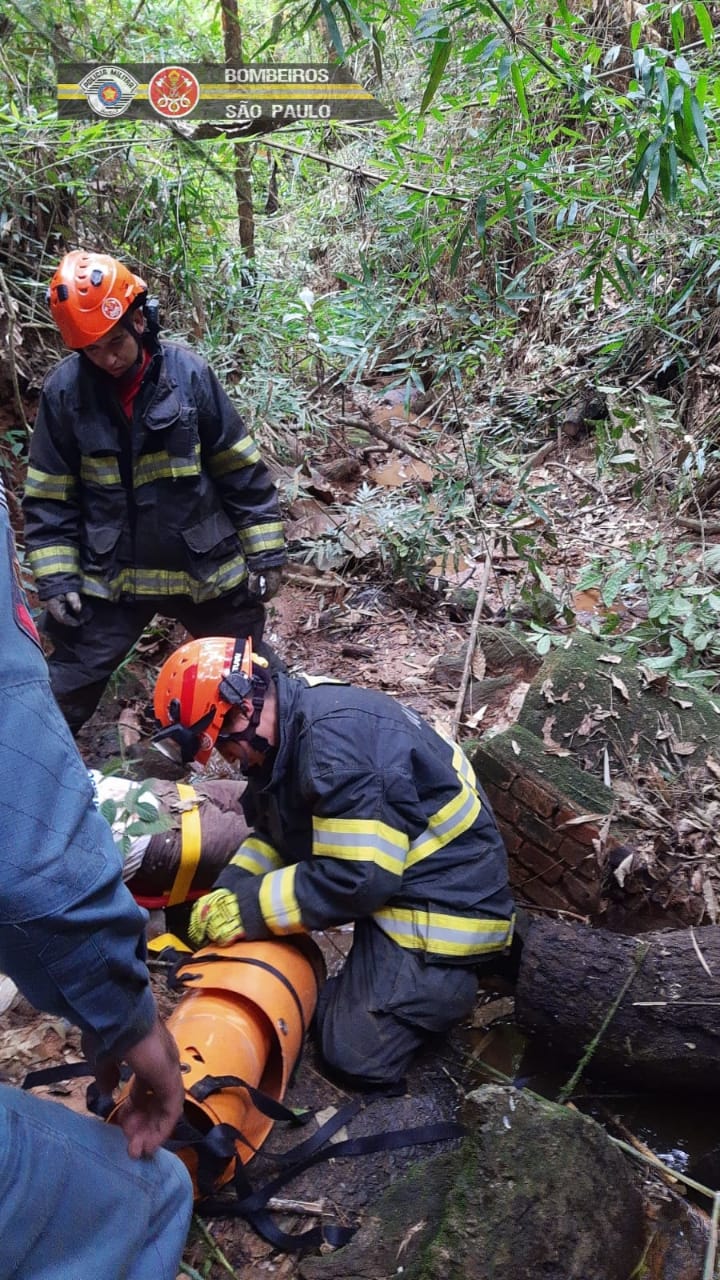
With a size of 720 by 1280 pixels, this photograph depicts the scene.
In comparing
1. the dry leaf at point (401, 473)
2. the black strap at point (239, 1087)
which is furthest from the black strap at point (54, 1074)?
the dry leaf at point (401, 473)

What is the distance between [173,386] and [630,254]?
2935 mm

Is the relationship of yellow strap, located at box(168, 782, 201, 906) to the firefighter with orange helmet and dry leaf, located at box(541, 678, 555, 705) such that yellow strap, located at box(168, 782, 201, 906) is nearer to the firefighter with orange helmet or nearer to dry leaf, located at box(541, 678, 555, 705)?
the firefighter with orange helmet

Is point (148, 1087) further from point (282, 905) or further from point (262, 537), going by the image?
point (262, 537)

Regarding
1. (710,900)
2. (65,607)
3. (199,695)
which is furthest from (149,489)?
(710,900)

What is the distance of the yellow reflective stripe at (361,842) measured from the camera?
8.05 ft

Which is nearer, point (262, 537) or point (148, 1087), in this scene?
point (148, 1087)

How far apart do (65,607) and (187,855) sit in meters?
1.18

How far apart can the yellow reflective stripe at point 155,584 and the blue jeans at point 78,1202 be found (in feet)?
8.06

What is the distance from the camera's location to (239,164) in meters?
5.64

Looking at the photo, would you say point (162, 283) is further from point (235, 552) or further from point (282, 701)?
point (282, 701)

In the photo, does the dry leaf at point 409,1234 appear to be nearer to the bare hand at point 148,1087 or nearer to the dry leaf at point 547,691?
the bare hand at point 148,1087

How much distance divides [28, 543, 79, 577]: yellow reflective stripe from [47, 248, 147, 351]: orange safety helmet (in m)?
0.81

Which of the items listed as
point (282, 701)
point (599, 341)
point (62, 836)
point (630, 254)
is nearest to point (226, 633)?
point (282, 701)

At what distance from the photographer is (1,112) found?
4.28 m
